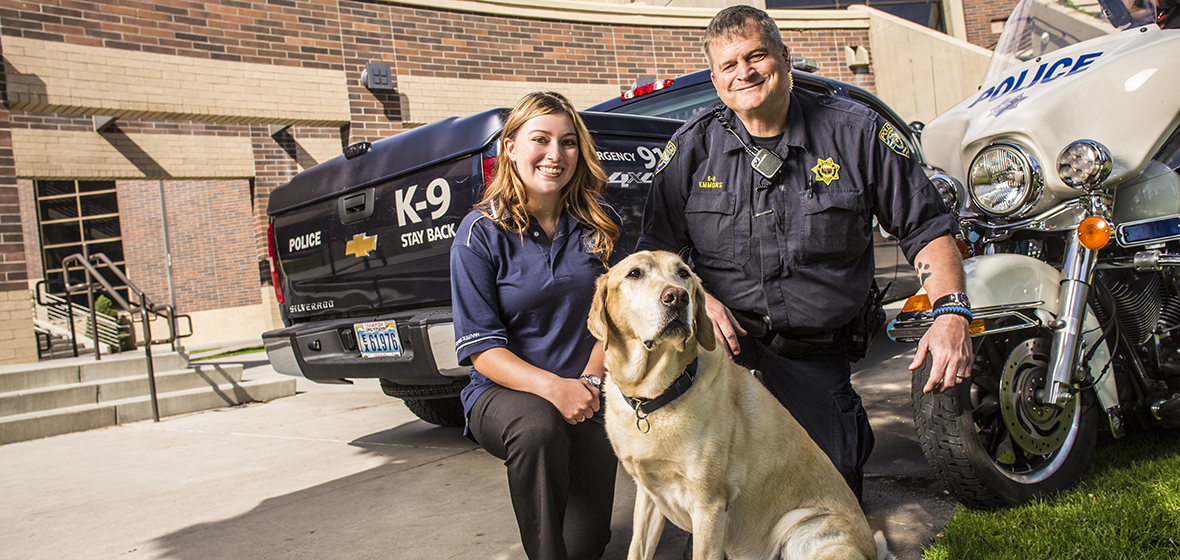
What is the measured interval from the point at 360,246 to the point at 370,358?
622 millimetres

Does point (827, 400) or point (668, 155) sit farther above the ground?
point (668, 155)

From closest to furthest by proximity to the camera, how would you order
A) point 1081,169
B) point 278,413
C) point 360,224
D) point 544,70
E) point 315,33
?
point 1081,169 → point 360,224 → point 278,413 → point 315,33 → point 544,70

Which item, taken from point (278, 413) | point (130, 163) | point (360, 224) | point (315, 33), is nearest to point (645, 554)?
point (360, 224)

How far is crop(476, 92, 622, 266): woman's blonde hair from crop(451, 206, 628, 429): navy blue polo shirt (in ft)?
0.14

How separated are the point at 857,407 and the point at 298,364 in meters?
3.07

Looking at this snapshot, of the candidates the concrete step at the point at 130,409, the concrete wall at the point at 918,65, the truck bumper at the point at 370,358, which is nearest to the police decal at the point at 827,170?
the truck bumper at the point at 370,358

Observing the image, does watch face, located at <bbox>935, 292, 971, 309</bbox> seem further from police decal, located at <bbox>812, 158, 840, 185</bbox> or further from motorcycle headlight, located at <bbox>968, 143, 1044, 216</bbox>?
motorcycle headlight, located at <bbox>968, 143, 1044, 216</bbox>

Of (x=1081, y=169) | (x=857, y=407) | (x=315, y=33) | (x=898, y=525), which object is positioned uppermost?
(x=315, y=33)

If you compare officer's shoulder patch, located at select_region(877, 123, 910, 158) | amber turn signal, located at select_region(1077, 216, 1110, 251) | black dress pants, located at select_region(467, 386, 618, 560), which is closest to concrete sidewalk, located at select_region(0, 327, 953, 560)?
black dress pants, located at select_region(467, 386, 618, 560)

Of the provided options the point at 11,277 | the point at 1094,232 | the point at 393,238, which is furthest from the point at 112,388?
the point at 1094,232

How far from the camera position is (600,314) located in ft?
7.20

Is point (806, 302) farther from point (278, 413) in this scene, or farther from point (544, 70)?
point (544, 70)

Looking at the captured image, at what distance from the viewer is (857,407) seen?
280 cm

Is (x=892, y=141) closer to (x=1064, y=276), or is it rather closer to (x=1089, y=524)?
(x=1064, y=276)
